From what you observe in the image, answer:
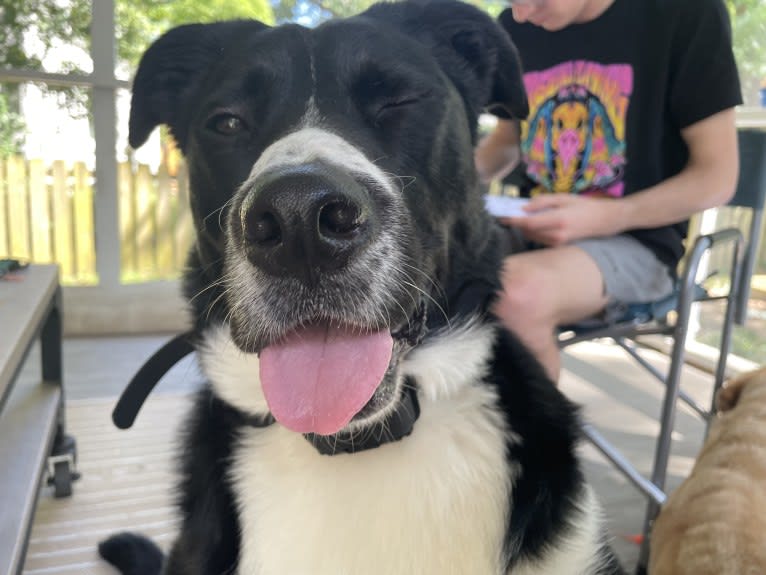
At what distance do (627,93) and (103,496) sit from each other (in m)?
1.64

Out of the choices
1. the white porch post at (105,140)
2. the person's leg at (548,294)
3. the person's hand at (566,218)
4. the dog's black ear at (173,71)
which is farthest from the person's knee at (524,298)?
the white porch post at (105,140)

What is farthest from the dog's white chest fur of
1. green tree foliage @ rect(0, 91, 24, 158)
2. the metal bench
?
green tree foliage @ rect(0, 91, 24, 158)

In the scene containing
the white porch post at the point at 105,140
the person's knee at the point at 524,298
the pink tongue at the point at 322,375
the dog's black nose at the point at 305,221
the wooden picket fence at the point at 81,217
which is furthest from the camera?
the wooden picket fence at the point at 81,217

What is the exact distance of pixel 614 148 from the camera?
1442 millimetres

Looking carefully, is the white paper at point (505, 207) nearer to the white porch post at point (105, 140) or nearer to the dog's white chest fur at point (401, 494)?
the dog's white chest fur at point (401, 494)

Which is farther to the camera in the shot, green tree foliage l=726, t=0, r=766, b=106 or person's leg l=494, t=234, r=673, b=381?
green tree foliage l=726, t=0, r=766, b=106

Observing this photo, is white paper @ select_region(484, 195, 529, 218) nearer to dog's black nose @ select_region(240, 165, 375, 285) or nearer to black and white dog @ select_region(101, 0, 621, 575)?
black and white dog @ select_region(101, 0, 621, 575)

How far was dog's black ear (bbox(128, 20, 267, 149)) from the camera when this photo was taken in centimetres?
102

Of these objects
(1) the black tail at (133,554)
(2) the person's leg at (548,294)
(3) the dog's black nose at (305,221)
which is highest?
(3) the dog's black nose at (305,221)

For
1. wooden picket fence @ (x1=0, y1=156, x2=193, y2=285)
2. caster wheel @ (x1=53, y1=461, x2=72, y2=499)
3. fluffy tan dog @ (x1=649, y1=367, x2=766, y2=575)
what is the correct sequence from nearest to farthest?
1. fluffy tan dog @ (x1=649, y1=367, x2=766, y2=575)
2. caster wheel @ (x1=53, y1=461, x2=72, y2=499)
3. wooden picket fence @ (x1=0, y1=156, x2=193, y2=285)

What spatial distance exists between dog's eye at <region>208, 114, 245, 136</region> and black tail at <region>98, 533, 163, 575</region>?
900mm

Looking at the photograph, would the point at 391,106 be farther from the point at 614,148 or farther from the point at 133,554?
the point at 133,554

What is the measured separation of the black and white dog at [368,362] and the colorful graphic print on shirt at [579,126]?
1.93 ft

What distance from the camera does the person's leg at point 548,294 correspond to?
46.2 inches
